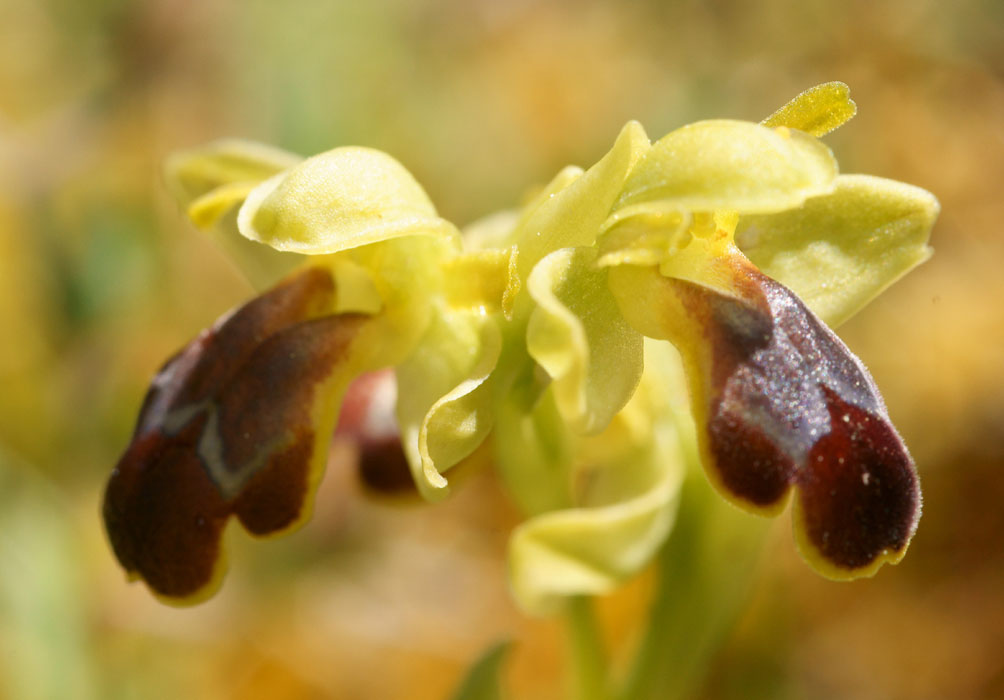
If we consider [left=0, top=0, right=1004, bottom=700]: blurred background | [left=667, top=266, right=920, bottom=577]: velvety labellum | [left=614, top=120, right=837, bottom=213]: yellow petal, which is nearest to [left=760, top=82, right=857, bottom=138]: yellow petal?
[left=614, top=120, right=837, bottom=213]: yellow petal

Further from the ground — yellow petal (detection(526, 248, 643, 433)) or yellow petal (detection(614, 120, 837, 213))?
yellow petal (detection(614, 120, 837, 213))

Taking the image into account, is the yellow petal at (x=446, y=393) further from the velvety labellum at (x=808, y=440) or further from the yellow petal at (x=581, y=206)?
the velvety labellum at (x=808, y=440)

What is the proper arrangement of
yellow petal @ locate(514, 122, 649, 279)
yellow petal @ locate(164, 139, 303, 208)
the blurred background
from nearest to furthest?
yellow petal @ locate(514, 122, 649, 279)
yellow petal @ locate(164, 139, 303, 208)
the blurred background

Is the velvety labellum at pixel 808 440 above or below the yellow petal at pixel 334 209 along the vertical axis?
below

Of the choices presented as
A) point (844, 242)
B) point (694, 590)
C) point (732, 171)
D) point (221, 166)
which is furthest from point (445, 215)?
point (732, 171)

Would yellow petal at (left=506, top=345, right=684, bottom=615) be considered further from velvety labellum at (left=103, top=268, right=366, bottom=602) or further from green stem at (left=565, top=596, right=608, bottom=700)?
velvety labellum at (left=103, top=268, right=366, bottom=602)

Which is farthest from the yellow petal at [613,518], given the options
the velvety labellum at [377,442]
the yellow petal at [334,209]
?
the yellow petal at [334,209]
